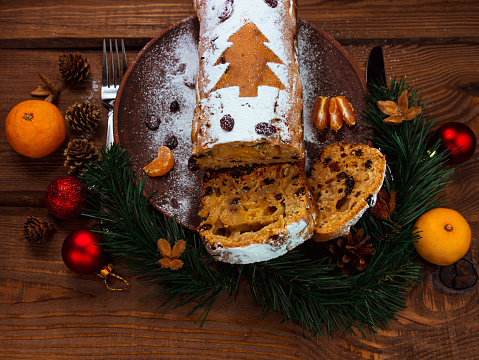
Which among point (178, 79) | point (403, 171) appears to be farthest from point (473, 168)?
point (178, 79)

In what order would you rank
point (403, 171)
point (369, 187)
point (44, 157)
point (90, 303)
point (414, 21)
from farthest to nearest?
point (414, 21), point (44, 157), point (90, 303), point (403, 171), point (369, 187)

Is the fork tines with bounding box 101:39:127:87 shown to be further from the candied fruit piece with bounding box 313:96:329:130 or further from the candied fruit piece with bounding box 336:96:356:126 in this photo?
the candied fruit piece with bounding box 336:96:356:126

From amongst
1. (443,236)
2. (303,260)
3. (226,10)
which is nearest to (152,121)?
(226,10)

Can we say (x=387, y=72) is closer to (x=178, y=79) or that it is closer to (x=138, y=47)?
(x=178, y=79)

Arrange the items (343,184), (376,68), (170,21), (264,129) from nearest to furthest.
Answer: (264,129) → (343,184) → (376,68) → (170,21)

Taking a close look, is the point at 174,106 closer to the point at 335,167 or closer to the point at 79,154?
the point at 79,154

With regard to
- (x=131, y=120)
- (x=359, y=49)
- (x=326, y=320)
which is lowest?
(x=326, y=320)

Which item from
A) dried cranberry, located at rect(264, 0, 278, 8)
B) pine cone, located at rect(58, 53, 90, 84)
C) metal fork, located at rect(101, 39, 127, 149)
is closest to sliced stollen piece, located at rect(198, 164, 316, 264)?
metal fork, located at rect(101, 39, 127, 149)
